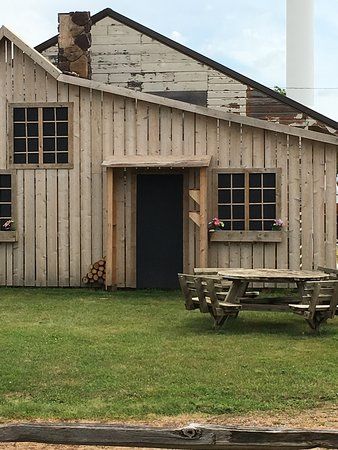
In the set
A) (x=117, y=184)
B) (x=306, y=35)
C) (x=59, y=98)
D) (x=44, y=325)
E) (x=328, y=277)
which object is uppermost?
(x=306, y=35)

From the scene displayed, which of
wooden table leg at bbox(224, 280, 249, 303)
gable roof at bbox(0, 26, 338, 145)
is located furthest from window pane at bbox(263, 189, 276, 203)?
wooden table leg at bbox(224, 280, 249, 303)

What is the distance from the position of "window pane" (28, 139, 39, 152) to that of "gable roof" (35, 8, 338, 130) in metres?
5.12

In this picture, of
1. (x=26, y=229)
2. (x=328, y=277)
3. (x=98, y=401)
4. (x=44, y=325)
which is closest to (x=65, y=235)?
(x=26, y=229)

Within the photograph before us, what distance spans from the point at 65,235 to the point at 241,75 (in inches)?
244

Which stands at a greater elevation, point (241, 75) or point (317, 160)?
point (241, 75)

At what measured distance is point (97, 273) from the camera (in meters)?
14.0

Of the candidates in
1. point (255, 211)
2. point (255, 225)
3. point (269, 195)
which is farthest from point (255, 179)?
point (255, 225)

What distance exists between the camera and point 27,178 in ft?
47.2

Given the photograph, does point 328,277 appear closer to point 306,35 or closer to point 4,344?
point 4,344

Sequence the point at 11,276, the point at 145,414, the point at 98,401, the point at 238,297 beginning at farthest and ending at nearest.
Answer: the point at 11,276 → the point at 238,297 → the point at 98,401 → the point at 145,414

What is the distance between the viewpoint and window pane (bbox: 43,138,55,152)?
14352 millimetres

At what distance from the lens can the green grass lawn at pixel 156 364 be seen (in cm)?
585

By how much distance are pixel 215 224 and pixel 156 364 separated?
21.8 ft

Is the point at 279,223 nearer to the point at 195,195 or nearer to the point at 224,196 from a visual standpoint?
the point at 224,196
